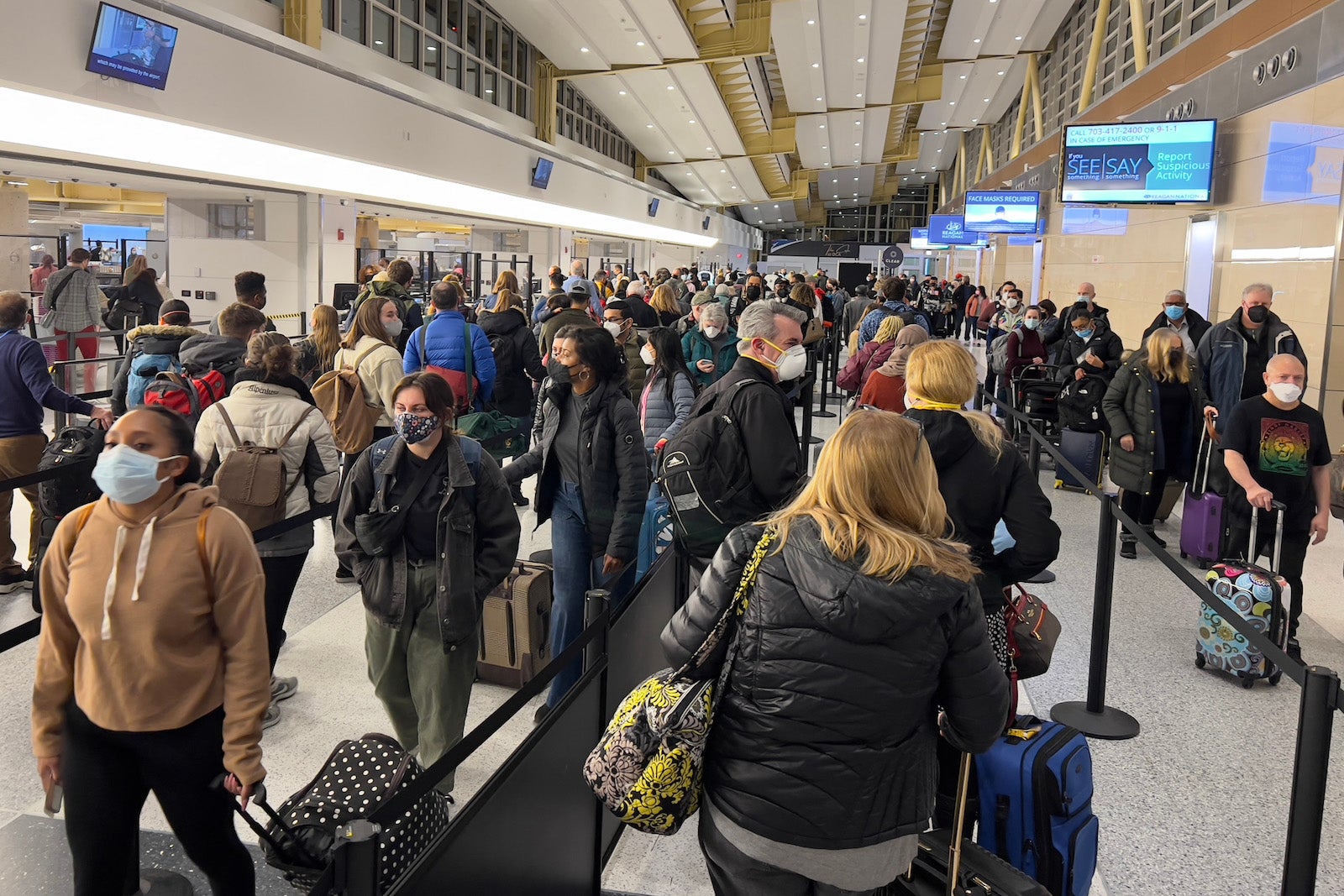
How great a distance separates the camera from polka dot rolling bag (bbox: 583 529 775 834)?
218 cm

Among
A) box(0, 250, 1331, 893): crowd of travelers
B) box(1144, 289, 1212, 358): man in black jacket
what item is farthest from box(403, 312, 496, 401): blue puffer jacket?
box(1144, 289, 1212, 358): man in black jacket

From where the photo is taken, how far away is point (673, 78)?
82.0ft

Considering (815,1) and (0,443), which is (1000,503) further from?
(815,1)

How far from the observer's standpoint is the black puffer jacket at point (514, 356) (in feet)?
26.1

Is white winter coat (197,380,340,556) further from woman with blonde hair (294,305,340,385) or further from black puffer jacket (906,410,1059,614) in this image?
black puffer jacket (906,410,1059,614)

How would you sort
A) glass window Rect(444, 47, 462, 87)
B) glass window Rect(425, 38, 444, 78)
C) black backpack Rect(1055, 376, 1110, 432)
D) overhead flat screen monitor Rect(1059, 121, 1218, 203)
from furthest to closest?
glass window Rect(444, 47, 462, 87), glass window Rect(425, 38, 444, 78), overhead flat screen monitor Rect(1059, 121, 1218, 203), black backpack Rect(1055, 376, 1110, 432)

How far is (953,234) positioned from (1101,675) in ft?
94.0

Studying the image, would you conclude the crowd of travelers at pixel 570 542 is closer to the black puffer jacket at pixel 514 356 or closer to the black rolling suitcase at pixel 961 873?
the black puffer jacket at pixel 514 356

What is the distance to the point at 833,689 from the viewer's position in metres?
2.07

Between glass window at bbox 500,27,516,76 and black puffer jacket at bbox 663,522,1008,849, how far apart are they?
2324cm

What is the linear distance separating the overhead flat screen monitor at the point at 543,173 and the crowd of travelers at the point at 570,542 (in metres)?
14.1

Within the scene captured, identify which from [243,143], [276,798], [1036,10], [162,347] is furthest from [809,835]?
[1036,10]

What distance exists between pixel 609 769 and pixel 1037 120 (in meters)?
28.9

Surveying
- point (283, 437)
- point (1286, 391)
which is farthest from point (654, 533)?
point (1286, 391)
